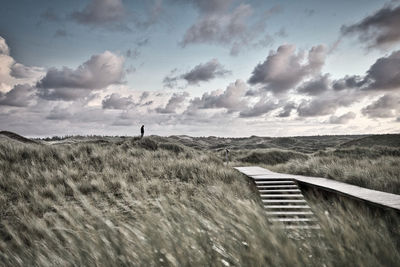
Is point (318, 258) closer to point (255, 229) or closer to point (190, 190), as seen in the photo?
point (255, 229)

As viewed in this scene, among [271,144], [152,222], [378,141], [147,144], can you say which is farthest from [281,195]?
[271,144]

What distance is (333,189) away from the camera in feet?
19.7

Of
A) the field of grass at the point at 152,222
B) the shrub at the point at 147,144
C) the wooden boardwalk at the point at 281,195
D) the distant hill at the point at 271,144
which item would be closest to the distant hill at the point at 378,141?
the distant hill at the point at 271,144

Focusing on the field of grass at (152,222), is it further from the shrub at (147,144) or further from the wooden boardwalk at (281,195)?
the shrub at (147,144)

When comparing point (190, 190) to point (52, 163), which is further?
point (52, 163)

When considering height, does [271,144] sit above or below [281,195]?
below

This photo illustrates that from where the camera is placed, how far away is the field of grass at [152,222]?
1997mm

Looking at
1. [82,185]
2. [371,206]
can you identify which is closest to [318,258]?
[371,206]

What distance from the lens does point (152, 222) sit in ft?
8.30

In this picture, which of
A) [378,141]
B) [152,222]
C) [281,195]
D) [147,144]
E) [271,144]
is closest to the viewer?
[152,222]

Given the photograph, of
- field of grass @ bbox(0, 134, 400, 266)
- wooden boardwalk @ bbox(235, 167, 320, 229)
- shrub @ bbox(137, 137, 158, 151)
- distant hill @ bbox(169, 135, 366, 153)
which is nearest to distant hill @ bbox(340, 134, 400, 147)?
distant hill @ bbox(169, 135, 366, 153)

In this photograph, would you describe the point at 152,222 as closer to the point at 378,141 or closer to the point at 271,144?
the point at 378,141

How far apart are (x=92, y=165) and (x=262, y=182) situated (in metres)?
6.87

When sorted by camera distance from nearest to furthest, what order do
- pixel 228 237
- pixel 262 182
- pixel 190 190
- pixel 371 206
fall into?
pixel 228 237 < pixel 371 206 < pixel 190 190 < pixel 262 182
